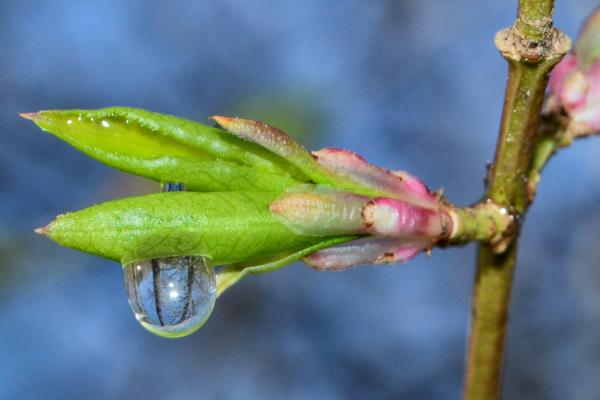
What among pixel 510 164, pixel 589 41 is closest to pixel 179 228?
pixel 510 164

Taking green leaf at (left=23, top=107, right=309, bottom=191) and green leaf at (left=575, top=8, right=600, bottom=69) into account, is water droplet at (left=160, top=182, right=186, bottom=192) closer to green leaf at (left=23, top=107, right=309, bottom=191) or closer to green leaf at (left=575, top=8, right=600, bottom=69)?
green leaf at (left=23, top=107, right=309, bottom=191)

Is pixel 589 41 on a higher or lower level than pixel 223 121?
higher

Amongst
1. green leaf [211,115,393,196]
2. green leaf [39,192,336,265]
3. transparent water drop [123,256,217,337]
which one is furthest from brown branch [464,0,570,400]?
transparent water drop [123,256,217,337]

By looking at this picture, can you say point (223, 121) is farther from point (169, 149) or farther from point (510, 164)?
point (510, 164)

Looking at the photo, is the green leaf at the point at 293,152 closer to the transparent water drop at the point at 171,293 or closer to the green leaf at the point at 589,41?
the transparent water drop at the point at 171,293

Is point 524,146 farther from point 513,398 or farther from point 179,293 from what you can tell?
point 513,398

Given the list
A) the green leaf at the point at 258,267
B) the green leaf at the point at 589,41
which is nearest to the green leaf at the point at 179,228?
the green leaf at the point at 258,267
